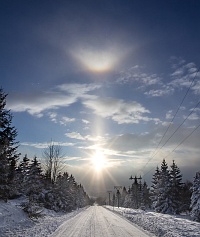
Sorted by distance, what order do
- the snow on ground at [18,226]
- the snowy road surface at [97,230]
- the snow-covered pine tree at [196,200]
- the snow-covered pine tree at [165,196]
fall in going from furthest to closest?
1. the snow-covered pine tree at [165,196]
2. the snow-covered pine tree at [196,200]
3. the snowy road surface at [97,230]
4. the snow on ground at [18,226]

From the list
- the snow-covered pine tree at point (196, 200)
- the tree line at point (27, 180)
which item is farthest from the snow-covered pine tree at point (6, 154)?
the snow-covered pine tree at point (196, 200)


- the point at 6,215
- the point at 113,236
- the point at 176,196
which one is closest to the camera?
the point at 113,236

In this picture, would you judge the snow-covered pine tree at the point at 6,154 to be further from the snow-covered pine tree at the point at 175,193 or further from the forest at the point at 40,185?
the snow-covered pine tree at the point at 175,193

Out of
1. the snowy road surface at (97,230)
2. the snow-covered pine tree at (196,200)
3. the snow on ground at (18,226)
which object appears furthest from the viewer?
the snow-covered pine tree at (196,200)

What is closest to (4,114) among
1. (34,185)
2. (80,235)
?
(80,235)

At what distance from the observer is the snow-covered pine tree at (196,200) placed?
4153 cm

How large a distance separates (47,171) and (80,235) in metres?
45.0

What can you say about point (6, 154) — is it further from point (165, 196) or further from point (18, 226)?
point (165, 196)

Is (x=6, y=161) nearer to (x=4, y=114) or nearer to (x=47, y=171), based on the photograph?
(x=4, y=114)

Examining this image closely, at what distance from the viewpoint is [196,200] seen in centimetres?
4450

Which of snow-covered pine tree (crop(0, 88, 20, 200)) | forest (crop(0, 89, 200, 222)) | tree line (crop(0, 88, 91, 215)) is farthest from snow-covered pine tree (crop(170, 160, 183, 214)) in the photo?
snow-covered pine tree (crop(0, 88, 20, 200))

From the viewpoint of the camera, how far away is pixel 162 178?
57875mm

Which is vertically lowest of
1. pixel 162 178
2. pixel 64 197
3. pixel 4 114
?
pixel 64 197

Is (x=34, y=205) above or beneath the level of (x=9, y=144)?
beneath
